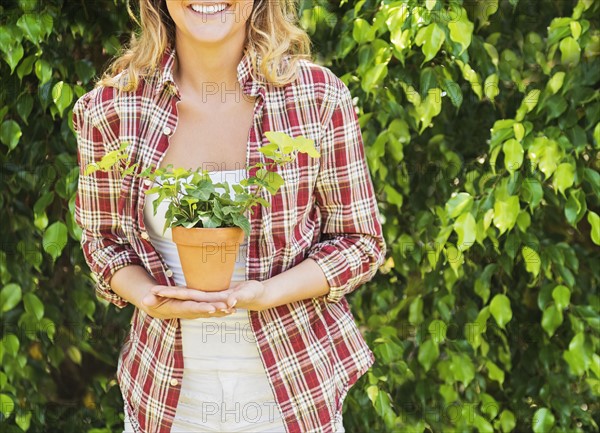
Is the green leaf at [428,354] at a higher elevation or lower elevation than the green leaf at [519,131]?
lower

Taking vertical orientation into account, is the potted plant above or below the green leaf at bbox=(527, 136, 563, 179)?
above

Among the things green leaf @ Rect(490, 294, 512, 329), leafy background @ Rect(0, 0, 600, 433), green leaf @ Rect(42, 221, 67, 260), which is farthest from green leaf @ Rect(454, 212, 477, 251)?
green leaf @ Rect(42, 221, 67, 260)

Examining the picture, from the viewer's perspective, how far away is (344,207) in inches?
57.2

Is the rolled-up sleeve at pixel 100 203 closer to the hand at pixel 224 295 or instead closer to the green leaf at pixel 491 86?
the hand at pixel 224 295

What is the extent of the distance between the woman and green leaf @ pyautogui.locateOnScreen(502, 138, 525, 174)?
1.55ft

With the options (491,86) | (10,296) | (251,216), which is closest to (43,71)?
(10,296)

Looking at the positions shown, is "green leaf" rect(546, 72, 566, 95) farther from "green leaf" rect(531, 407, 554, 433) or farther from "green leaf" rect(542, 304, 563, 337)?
"green leaf" rect(531, 407, 554, 433)

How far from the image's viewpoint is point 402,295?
2.22 m

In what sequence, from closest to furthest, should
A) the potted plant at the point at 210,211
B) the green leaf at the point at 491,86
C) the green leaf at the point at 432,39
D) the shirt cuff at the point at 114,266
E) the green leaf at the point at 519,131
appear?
1. the potted plant at the point at 210,211
2. the shirt cuff at the point at 114,266
3. the green leaf at the point at 432,39
4. the green leaf at the point at 519,131
5. the green leaf at the point at 491,86

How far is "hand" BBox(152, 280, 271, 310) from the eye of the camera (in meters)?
1.24

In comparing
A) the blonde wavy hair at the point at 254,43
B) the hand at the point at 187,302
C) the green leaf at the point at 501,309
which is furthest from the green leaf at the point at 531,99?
the hand at the point at 187,302

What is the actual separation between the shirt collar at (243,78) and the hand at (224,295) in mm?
338

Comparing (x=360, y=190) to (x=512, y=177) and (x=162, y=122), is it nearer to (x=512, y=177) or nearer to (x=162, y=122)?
(x=162, y=122)

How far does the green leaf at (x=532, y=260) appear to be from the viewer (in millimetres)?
1951
